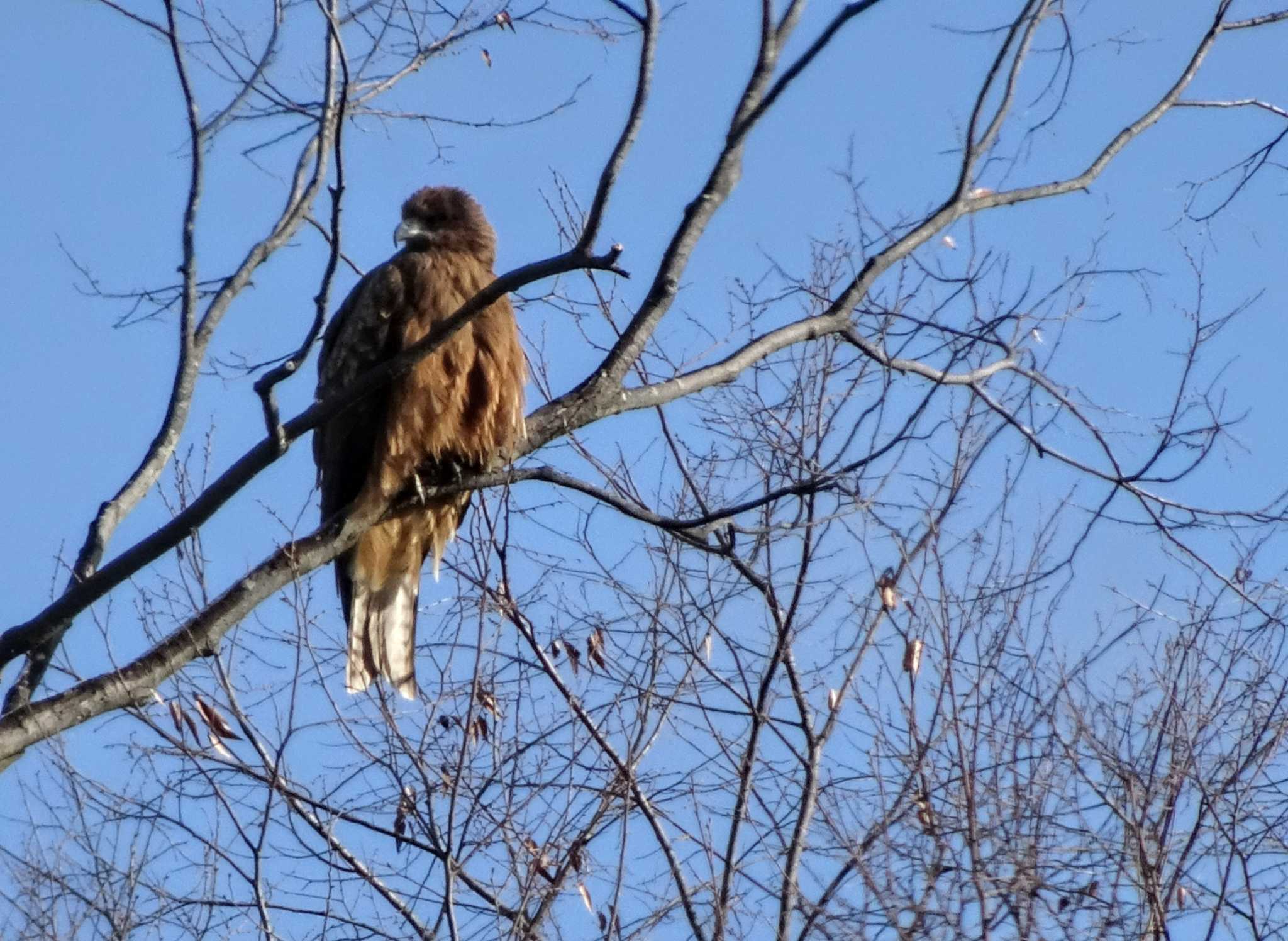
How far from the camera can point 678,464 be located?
18.5 ft

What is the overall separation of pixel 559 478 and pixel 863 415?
60.2 inches

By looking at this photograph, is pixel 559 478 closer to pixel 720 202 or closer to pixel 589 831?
pixel 720 202

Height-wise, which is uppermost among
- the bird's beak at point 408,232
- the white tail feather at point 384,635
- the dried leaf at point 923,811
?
the bird's beak at point 408,232

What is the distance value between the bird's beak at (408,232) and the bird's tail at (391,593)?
1015mm

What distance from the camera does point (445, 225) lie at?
6.18 metres

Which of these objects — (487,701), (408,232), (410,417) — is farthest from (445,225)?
(487,701)

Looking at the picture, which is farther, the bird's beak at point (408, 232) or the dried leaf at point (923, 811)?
the bird's beak at point (408, 232)

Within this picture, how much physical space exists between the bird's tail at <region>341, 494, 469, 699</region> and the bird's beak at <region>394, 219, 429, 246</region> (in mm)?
1015

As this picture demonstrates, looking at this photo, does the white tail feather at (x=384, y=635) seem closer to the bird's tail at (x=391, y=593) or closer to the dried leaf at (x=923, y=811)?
the bird's tail at (x=391, y=593)

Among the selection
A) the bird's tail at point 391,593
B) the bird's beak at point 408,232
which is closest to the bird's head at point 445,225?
the bird's beak at point 408,232

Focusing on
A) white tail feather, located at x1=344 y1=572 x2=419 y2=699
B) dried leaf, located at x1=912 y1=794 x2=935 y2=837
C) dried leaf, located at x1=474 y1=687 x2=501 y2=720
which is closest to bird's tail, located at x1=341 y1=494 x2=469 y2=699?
white tail feather, located at x1=344 y1=572 x2=419 y2=699

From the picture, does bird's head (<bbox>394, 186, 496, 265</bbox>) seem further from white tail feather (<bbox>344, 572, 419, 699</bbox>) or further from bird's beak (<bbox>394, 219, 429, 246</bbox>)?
white tail feather (<bbox>344, 572, 419, 699</bbox>)

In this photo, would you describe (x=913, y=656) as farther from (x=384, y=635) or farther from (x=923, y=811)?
(x=384, y=635)

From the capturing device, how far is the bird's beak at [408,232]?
6.11 m
